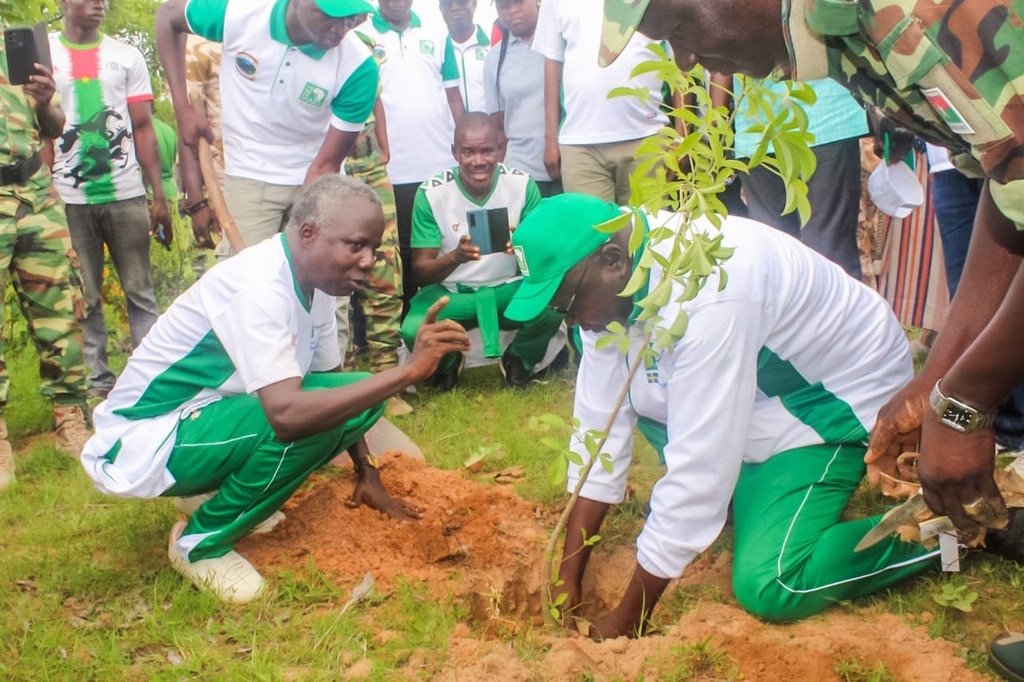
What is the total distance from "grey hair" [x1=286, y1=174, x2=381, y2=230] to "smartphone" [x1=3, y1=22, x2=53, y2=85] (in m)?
1.94

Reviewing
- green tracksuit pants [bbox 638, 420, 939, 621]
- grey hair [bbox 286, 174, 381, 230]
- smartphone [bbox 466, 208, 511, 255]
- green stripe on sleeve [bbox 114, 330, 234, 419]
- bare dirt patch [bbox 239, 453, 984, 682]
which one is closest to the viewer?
bare dirt patch [bbox 239, 453, 984, 682]

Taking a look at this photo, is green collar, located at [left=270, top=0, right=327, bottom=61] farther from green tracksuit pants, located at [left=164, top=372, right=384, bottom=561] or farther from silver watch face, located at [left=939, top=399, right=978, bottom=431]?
silver watch face, located at [left=939, top=399, right=978, bottom=431]

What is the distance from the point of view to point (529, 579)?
124 inches

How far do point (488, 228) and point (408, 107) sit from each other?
1.20m

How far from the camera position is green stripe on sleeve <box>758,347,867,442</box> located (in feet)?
9.58

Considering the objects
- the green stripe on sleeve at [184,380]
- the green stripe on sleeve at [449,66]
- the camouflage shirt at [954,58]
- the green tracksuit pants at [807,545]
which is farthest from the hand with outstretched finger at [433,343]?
the green stripe on sleeve at [449,66]

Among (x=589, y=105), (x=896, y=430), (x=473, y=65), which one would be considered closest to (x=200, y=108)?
(x=473, y=65)

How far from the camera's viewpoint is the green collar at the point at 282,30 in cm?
443

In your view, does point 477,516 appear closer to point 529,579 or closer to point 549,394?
point 529,579

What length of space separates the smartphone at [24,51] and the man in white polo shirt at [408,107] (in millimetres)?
2051

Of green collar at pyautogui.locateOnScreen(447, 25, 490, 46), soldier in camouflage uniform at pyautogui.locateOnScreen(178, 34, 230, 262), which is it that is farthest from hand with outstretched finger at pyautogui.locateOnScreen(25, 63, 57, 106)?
green collar at pyautogui.locateOnScreen(447, 25, 490, 46)

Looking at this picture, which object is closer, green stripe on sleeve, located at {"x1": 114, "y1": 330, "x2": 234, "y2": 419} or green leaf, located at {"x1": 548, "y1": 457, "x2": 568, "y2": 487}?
green leaf, located at {"x1": 548, "y1": 457, "x2": 568, "y2": 487}

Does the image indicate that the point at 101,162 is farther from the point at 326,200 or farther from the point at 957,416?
the point at 957,416

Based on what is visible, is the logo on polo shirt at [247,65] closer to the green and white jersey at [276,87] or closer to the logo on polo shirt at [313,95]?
the green and white jersey at [276,87]
